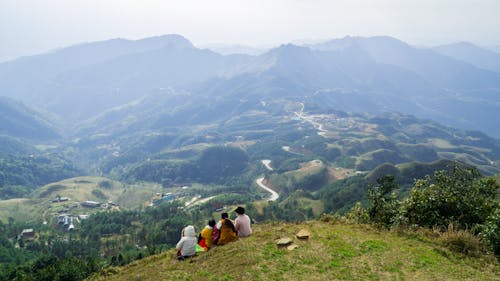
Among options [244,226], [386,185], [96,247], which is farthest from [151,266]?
[96,247]

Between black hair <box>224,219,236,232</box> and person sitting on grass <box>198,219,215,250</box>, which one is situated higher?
black hair <box>224,219,236,232</box>

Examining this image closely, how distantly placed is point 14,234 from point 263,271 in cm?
17102

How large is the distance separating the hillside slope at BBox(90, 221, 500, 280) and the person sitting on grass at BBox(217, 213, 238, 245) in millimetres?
872

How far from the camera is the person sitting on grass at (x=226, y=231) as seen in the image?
2477cm

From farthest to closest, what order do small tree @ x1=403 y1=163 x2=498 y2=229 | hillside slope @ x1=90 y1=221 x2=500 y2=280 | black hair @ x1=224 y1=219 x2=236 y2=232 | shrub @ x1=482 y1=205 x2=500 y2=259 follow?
1. small tree @ x1=403 y1=163 x2=498 y2=229
2. black hair @ x1=224 y1=219 x2=236 y2=232
3. shrub @ x1=482 y1=205 x2=500 y2=259
4. hillside slope @ x1=90 y1=221 x2=500 y2=280

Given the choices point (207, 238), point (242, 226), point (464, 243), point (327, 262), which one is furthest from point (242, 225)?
point (464, 243)

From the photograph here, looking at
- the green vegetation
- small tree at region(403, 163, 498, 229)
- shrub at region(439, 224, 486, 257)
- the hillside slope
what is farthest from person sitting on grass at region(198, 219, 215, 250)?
small tree at region(403, 163, 498, 229)

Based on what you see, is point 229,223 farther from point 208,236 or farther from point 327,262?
point 327,262

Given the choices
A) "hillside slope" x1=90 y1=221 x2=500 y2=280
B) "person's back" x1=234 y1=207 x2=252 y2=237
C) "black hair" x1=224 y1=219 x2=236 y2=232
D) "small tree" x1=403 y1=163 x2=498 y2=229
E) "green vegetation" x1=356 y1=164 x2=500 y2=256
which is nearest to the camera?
"hillside slope" x1=90 y1=221 x2=500 y2=280

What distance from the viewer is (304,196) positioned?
588ft

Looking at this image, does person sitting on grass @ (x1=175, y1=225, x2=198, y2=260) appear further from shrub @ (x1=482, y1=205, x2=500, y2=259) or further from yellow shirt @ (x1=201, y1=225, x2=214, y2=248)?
shrub @ (x1=482, y1=205, x2=500, y2=259)

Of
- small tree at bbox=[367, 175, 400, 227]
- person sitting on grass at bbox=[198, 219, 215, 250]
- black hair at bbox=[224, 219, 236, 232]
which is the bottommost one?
small tree at bbox=[367, 175, 400, 227]

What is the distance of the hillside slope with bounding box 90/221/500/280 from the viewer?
64.6 feet

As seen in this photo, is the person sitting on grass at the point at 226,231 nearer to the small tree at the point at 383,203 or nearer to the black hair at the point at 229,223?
the black hair at the point at 229,223
